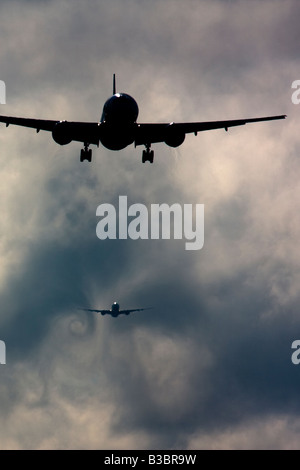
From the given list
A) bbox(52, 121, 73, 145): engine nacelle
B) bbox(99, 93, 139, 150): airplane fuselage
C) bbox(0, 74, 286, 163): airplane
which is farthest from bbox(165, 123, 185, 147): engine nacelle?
bbox(52, 121, 73, 145): engine nacelle

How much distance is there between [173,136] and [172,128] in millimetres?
819

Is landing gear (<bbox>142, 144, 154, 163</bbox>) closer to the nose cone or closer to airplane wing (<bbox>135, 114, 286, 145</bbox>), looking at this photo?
airplane wing (<bbox>135, 114, 286, 145</bbox>)

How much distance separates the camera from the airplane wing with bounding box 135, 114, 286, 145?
72.3m

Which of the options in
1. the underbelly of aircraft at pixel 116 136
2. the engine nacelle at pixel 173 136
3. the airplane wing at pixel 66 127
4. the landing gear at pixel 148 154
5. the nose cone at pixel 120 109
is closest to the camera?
the nose cone at pixel 120 109

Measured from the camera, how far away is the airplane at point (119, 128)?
222 ft

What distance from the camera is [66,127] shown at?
71562 mm

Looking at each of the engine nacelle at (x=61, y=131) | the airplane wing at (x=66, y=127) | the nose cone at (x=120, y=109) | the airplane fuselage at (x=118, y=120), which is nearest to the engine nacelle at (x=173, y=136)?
the airplane fuselage at (x=118, y=120)

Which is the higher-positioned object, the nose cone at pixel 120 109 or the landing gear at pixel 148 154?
the landing gear at pixel 148 154

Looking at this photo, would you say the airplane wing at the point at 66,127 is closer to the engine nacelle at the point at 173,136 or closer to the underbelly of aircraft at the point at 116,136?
the underbelly of aircraft at the point at 116,136

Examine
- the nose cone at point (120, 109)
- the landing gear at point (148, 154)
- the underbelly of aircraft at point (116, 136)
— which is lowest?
the underbelly of aircraft at point (116, 136)

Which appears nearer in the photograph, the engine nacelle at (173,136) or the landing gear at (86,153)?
the engine nacelle at (173,136)

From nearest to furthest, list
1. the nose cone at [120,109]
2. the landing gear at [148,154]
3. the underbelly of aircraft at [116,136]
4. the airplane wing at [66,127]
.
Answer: the nose cone at [120,109] → the underbelly of aircraft at [116,136] → the airplane wing at [66,127] → the landing gear at [148,154]

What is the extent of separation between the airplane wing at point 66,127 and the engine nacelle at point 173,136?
23.8 ft
